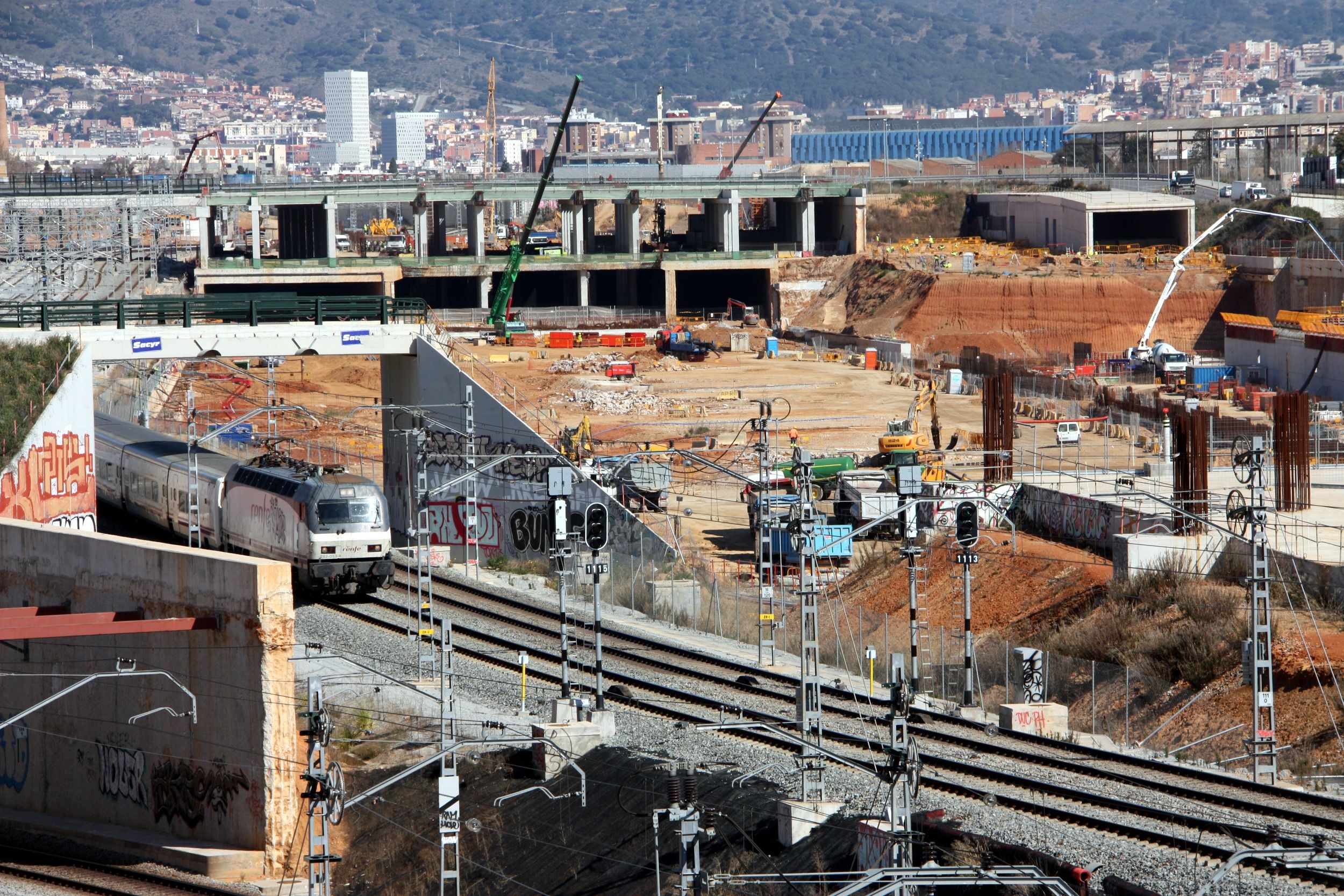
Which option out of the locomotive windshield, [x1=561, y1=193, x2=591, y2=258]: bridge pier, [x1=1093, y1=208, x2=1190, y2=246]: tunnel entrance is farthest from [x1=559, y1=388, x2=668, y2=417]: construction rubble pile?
[x1=1093, y1=208, x2=1190, y2=246]: tunnel entrance

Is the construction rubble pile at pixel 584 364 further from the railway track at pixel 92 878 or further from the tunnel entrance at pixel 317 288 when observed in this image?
the railway track at pixel 92 878

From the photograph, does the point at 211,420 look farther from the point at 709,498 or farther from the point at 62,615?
the point at 62,615

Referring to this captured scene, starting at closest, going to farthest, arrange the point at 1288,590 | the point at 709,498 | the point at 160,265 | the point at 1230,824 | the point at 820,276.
A: the point at 1230,824, the point at 1288,590, the point at 709,498, the point at 160,265, the point at 820,276

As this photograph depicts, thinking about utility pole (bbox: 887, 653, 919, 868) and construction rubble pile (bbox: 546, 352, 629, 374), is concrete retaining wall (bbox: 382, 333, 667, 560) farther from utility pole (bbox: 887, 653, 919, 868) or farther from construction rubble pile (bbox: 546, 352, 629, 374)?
construction rubble pile (bbox: 546, 352, 629, 374)

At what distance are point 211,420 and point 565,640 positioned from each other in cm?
4287

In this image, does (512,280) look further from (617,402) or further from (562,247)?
(617,402)

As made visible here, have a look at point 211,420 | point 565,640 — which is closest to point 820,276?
point 211,420

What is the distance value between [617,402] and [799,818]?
175 feet

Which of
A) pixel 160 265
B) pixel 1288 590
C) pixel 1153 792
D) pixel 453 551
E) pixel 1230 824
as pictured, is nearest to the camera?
pixel 1230 824

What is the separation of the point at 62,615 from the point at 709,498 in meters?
33.2

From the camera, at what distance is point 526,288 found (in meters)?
123

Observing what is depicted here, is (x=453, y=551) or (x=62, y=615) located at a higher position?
(x=62, y=615)

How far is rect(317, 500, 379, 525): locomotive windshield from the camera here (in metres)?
39.3

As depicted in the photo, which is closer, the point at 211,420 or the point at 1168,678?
the point at 1168,678
